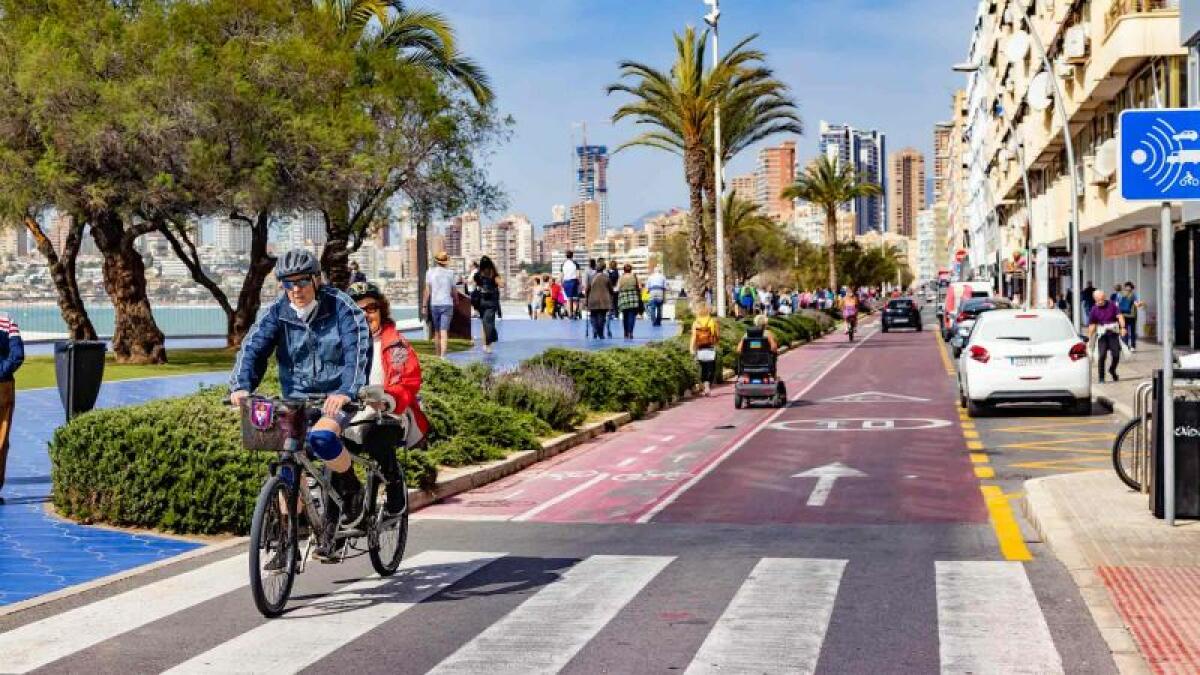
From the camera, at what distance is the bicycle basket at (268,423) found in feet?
25.1

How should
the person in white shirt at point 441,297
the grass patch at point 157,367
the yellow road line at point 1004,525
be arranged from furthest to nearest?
the grass patch at point 157,367 < the person in white shirt at point 441,297 < the yellow road line at point 1004,525

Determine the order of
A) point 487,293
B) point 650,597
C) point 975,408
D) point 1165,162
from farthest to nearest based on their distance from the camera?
point 487,293
point 975,408
point 1165,162
point 650,597

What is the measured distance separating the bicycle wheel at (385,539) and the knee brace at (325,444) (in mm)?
843

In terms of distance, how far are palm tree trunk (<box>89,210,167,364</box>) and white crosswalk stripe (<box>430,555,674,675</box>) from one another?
76.3ft

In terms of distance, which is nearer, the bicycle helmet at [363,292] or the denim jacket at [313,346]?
the denim jacket at [313,346]

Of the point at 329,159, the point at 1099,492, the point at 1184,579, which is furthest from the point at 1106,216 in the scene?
the point at 1184,579

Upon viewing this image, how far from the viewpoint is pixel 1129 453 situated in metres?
12.1

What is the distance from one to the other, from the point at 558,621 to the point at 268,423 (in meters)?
1.76

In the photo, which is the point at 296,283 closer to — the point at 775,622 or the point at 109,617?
the point at 109,617

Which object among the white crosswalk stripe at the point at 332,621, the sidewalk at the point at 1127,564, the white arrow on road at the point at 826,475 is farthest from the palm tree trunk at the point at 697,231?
the white crosswalk stripe at the point at 332,621

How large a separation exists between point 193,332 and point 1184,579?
46.2 m

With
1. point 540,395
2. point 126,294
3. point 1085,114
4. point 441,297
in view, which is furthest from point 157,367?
point 1085,114

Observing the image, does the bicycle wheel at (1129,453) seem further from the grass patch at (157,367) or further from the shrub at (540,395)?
the grass patch at (157,367)

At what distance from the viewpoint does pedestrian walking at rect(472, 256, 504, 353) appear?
89.3ft
